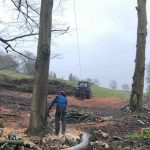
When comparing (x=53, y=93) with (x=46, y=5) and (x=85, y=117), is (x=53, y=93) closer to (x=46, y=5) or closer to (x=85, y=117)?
(x=85, y=117)

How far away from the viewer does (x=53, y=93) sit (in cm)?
5228

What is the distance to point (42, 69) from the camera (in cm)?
1981

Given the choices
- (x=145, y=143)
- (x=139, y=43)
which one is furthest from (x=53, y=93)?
(x=145, y=143)

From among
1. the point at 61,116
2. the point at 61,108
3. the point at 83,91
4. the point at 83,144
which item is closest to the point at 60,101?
the point at 61,108

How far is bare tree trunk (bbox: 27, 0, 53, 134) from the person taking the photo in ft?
64.5

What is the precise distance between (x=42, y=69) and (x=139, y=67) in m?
10.8

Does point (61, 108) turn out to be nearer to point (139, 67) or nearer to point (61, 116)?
point (61, 116)

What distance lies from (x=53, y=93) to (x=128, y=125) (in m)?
30.8

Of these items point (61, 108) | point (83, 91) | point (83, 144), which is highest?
point (83, 91)

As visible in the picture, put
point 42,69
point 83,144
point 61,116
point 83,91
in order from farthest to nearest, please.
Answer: point 83,91, point 61,116, point 42,69, point 83,144

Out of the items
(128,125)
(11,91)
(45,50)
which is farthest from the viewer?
(11,91)

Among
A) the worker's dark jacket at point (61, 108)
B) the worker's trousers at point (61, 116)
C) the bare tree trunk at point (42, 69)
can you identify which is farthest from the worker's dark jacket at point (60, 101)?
the bare tree trunk at point (42, 69)

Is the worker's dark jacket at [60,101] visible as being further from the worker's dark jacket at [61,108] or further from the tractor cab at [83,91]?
the tractor cab at [83,91]

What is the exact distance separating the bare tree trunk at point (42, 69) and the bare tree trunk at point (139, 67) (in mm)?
10248
